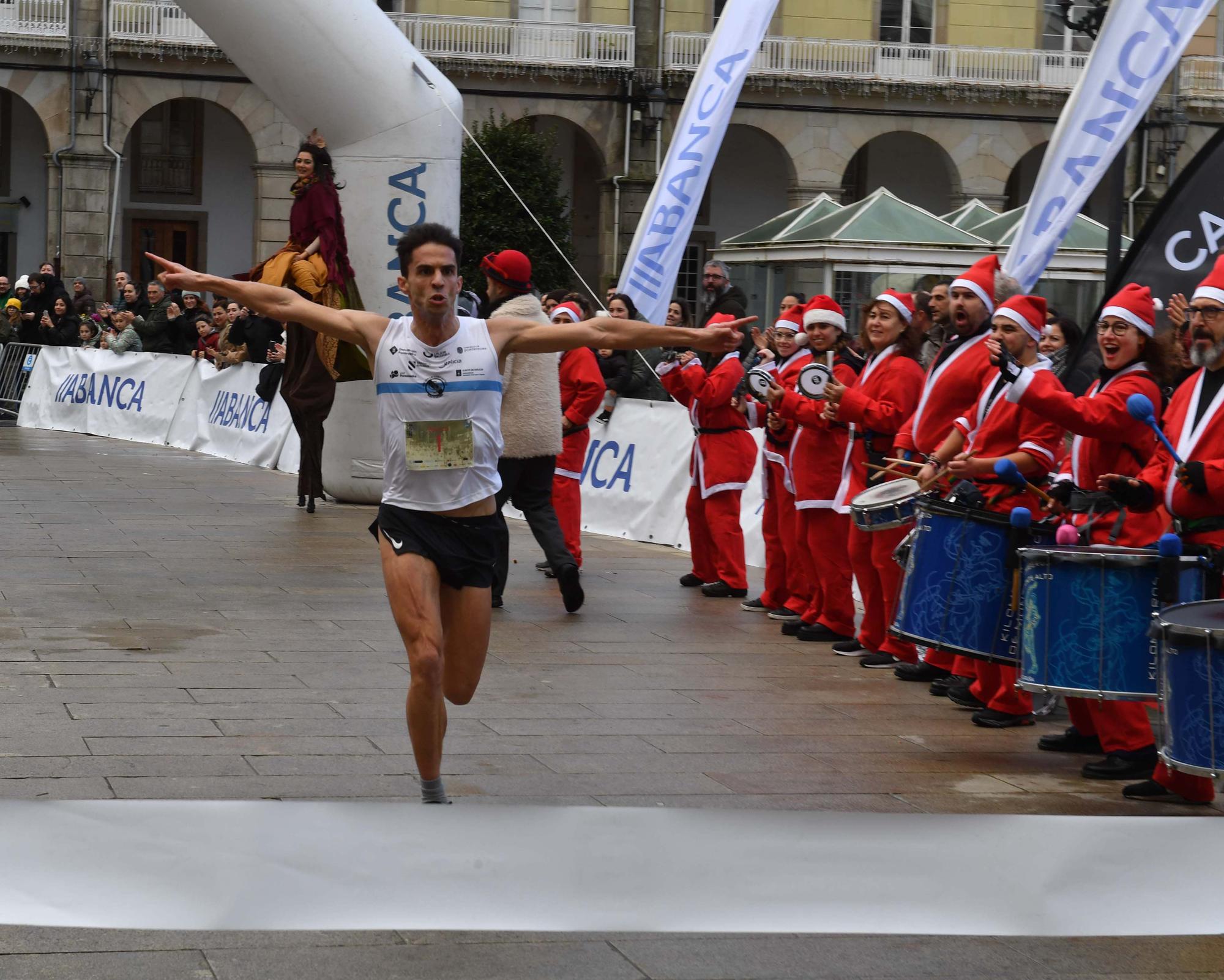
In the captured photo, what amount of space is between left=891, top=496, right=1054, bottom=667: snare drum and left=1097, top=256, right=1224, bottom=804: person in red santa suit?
26.8 inches

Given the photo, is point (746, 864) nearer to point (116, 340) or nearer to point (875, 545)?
point (875, 545)

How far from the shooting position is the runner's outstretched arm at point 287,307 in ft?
19.9

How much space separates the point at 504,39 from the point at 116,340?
17209 mm

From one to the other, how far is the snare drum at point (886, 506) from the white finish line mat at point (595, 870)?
3.25 meters

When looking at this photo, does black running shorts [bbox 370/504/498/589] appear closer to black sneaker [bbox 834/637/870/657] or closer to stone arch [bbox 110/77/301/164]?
black sneaker [bbox 834/637/870/657]

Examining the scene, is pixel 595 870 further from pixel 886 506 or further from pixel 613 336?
pixel 886 506

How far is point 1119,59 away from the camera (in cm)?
993

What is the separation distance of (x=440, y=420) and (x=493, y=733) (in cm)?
178

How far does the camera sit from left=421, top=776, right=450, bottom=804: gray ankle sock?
5.90 m

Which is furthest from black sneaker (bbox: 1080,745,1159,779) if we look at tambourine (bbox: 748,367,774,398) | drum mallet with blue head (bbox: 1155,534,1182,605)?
tambourine (bbox: 748,367,774,398)

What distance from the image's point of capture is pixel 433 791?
5902 millimetres

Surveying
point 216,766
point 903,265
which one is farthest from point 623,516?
point 903,265

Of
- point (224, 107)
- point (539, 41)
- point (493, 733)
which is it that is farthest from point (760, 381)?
point (539, 41)

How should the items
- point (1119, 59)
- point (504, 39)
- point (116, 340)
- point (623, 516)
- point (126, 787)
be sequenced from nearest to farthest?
point (126, 787) → point (1119, 59) → point (623, 516) → point (116, 340) → point (504, 39)
